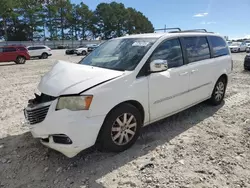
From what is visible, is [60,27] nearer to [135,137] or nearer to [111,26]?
[111,26]

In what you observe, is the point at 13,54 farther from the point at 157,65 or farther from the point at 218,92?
the point at 157,65

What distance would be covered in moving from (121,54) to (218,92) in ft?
9.07

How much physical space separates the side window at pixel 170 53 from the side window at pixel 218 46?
4.29 ft

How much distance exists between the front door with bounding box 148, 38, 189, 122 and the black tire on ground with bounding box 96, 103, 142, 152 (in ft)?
1.23

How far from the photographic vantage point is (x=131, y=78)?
3.06 meters

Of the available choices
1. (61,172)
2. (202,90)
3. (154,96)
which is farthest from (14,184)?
(202,90)

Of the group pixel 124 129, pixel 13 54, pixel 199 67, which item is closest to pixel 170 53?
pixel 199 67

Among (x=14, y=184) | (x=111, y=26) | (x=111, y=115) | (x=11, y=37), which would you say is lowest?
(x=14, y=184)

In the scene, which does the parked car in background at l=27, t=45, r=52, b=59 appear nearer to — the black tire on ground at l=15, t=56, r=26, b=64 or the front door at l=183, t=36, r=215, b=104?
the black tire on ground at l=15, t=56, r=26, b=64

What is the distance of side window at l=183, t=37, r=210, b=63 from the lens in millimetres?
4071

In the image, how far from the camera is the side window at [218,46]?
4.79m

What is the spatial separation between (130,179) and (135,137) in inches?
30.1

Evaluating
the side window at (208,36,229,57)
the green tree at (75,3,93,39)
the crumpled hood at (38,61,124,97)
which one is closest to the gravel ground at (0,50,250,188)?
the crumpled hood at (38,61,124,97)

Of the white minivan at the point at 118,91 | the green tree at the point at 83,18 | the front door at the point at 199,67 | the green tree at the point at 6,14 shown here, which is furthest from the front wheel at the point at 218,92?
the green tree at the point at 83,18
